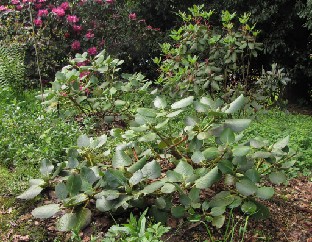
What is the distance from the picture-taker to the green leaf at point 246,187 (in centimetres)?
259

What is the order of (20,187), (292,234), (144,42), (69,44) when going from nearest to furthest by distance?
(292,234)
(20,187)
(69,44)
(144,42)

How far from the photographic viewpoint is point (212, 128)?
2.70 meters

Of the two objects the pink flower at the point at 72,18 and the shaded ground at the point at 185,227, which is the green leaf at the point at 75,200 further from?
the pink flower at the point at 72,18

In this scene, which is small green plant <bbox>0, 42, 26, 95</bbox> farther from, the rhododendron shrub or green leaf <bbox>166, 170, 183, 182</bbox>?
green leaf <bbox>166, 170, 183, 182</bbox>

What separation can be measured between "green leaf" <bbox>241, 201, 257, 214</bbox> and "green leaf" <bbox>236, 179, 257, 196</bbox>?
9 cm

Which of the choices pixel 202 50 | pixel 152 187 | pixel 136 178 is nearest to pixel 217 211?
pixel 152 187

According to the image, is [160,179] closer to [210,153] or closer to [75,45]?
[210,153]

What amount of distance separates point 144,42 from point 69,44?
74.8 inches

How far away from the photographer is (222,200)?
2.67 metres

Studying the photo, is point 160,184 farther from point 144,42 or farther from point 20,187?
point 144,42

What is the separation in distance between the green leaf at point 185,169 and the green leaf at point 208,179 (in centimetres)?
10

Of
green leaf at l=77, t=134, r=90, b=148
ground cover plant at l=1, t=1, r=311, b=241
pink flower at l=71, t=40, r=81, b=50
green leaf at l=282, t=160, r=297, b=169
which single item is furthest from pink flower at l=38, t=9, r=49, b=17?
Result: green leaf at l=282, t=160, r=297, b=169

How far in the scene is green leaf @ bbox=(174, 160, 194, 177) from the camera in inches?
104

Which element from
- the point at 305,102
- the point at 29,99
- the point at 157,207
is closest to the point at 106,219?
the point at 157,207
